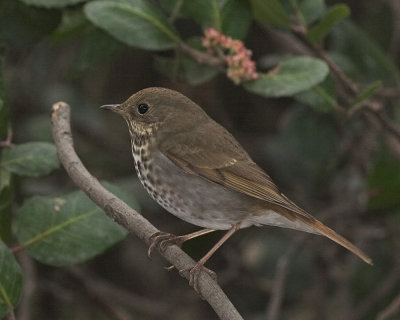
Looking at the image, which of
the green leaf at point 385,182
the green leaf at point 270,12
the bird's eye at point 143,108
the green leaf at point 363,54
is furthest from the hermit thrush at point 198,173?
the green leaf at point 363,54

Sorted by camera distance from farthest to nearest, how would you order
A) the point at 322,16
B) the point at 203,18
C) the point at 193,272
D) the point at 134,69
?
the point at 134,69, the point at 322,16, the point at 203,18, the point at 193,272

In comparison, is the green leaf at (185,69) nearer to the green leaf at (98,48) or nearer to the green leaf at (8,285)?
the green leaf at (98,48)

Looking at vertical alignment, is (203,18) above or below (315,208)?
above

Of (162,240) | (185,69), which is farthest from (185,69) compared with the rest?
(162,240)

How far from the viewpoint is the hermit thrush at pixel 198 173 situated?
3.64 m

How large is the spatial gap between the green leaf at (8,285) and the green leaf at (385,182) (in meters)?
2.02

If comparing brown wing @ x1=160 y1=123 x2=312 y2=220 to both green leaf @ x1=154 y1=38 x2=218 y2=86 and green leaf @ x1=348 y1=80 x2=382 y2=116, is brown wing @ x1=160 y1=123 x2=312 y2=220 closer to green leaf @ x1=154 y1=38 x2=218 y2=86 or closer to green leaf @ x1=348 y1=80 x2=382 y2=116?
green leaf @ x1=154 y1=38 x2=218 y2=86

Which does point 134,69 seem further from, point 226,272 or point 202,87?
point 226,272

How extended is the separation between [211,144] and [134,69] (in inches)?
85.6

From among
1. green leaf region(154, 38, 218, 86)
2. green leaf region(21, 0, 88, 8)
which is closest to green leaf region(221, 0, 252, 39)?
green leaf region(154, 38, 218, 86)

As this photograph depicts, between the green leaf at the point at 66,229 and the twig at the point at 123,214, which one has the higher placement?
the twig at the point at 123,214

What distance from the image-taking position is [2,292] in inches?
134

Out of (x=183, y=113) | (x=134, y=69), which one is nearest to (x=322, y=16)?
(x=183, y=113)

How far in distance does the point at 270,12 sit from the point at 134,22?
2.08ft
